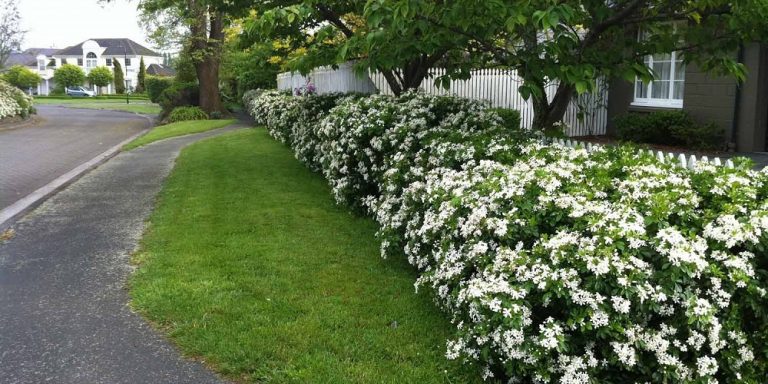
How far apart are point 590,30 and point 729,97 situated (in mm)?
7552

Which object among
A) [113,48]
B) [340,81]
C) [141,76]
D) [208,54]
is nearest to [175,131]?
[208,54]

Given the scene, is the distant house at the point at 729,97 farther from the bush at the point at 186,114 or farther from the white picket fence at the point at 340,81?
the bush at the point at 186,114

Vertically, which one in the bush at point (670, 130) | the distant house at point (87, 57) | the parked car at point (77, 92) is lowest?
the bush at point (670, 130)

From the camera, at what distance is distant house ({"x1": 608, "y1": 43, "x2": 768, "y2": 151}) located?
38.7 ft

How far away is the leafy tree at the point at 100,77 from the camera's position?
86.4m

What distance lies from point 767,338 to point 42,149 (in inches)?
705

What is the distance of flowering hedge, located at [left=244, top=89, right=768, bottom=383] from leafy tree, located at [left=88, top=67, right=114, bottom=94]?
91.1m

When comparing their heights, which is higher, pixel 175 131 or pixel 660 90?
pixel 660 90

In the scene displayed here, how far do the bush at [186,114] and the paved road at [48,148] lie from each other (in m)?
1.18

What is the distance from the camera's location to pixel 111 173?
480 inches

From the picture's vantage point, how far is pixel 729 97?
484 inches

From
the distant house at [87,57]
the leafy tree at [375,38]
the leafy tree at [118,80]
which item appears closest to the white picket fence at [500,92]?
the leafy tree at [375,38]

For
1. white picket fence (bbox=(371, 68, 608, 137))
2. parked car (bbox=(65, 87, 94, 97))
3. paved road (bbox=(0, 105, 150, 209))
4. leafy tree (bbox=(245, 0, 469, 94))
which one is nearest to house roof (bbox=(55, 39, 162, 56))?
parked car (bbox=(65, 87, 94, 97))

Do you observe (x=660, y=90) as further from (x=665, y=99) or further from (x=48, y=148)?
(x=48, y=148)
